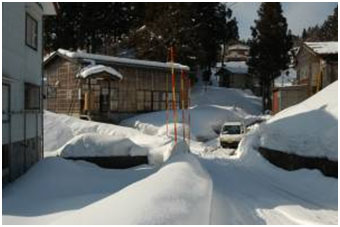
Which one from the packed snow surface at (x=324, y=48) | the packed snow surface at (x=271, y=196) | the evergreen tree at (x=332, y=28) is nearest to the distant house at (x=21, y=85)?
the packed snow surface at (x=271, y=196)

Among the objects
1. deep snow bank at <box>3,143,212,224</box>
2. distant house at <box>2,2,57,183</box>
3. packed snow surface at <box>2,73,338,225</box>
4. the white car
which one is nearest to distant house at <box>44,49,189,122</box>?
the white car

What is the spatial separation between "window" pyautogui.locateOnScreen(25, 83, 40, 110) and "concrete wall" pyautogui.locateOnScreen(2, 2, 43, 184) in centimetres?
16

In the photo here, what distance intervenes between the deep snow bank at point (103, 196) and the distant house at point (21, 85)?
575 mm

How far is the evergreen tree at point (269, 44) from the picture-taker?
141 feet

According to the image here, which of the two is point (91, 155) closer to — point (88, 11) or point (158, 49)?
point (158, 49)

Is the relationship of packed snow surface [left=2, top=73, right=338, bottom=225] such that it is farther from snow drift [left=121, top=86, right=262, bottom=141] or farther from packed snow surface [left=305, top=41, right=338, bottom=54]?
packed snow surface [left=305, top=41, right=338, bottom=54]

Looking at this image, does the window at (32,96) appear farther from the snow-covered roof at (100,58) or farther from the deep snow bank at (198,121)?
the snow-covered roof at (100,58)

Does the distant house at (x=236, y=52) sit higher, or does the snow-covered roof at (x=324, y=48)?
the distant house at (x=236, y=52)

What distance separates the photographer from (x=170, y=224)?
548 cm

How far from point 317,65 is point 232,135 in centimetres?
1102

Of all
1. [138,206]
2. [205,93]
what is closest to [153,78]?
[205,93]

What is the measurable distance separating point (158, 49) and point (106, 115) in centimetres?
1064

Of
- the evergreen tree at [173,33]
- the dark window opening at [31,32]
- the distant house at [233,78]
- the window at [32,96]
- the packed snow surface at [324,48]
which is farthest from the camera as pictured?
the distant house at [233,78]

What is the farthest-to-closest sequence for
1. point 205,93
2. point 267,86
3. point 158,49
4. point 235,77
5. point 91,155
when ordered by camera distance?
point 235,77
point 205,93
point 267,86
point 158,49
point 91,155
